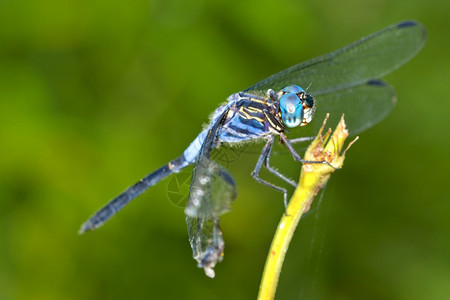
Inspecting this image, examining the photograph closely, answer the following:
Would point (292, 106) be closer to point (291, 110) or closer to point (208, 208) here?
point (291, 110)

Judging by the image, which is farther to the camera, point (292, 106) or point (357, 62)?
point (357, 62)

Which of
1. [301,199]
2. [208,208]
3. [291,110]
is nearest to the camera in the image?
[301,199]

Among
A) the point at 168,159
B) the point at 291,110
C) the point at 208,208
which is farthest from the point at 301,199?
the point at 168,159

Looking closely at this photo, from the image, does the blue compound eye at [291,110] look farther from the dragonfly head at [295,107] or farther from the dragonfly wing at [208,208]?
the dragonfly wing at [208,208]

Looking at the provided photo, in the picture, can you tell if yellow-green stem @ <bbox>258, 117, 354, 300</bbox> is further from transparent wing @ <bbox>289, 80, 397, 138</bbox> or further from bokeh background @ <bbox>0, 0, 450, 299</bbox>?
bokeh background @ <bbox>0, 0, 450, 299</bbox>

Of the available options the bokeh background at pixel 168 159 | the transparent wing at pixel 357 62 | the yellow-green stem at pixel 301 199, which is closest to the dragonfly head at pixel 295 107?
the transparent wing at pixel 357 62

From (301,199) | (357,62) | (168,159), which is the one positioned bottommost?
(301,199)

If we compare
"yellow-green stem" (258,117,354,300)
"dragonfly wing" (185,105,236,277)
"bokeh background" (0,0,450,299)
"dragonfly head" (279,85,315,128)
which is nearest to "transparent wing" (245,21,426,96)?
"dragonfly head" (279,85,315,128)

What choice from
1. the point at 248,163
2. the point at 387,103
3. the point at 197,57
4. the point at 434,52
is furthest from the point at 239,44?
the point at 434,52
